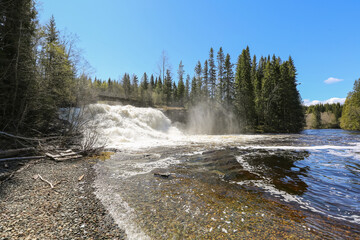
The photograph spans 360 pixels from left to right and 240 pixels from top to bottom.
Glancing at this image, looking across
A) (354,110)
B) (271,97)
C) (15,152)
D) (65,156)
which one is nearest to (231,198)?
(65,156)

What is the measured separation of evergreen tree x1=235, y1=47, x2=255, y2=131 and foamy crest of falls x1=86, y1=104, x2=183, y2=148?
17905 mm

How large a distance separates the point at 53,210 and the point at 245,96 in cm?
3802

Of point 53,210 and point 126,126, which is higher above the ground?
point 126,126

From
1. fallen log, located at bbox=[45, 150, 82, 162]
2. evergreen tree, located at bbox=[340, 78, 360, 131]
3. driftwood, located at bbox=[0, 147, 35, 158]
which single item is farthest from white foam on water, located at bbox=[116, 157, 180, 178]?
evergreen tree, located at bbox=[340, 78, 360, 131]

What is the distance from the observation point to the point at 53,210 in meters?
4.07

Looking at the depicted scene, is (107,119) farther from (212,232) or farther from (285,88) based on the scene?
(285,88)

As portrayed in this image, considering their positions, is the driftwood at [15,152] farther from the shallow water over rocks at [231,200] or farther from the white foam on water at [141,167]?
the white foam on water at [141,167]

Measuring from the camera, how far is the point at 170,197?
5.00m

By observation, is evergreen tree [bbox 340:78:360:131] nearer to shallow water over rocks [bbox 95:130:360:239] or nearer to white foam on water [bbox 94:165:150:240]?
shallow water over rocks [bbox 95:130:360:239]

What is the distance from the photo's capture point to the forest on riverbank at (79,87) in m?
10.6

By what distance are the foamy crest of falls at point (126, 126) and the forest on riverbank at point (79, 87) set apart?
2.55 m

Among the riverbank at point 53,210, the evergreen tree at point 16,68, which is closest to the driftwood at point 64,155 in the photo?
the riverbank at point 53,210

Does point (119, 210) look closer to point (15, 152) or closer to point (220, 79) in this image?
point (15, 152)

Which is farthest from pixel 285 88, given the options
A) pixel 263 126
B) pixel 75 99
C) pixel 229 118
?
pixel 75 99
